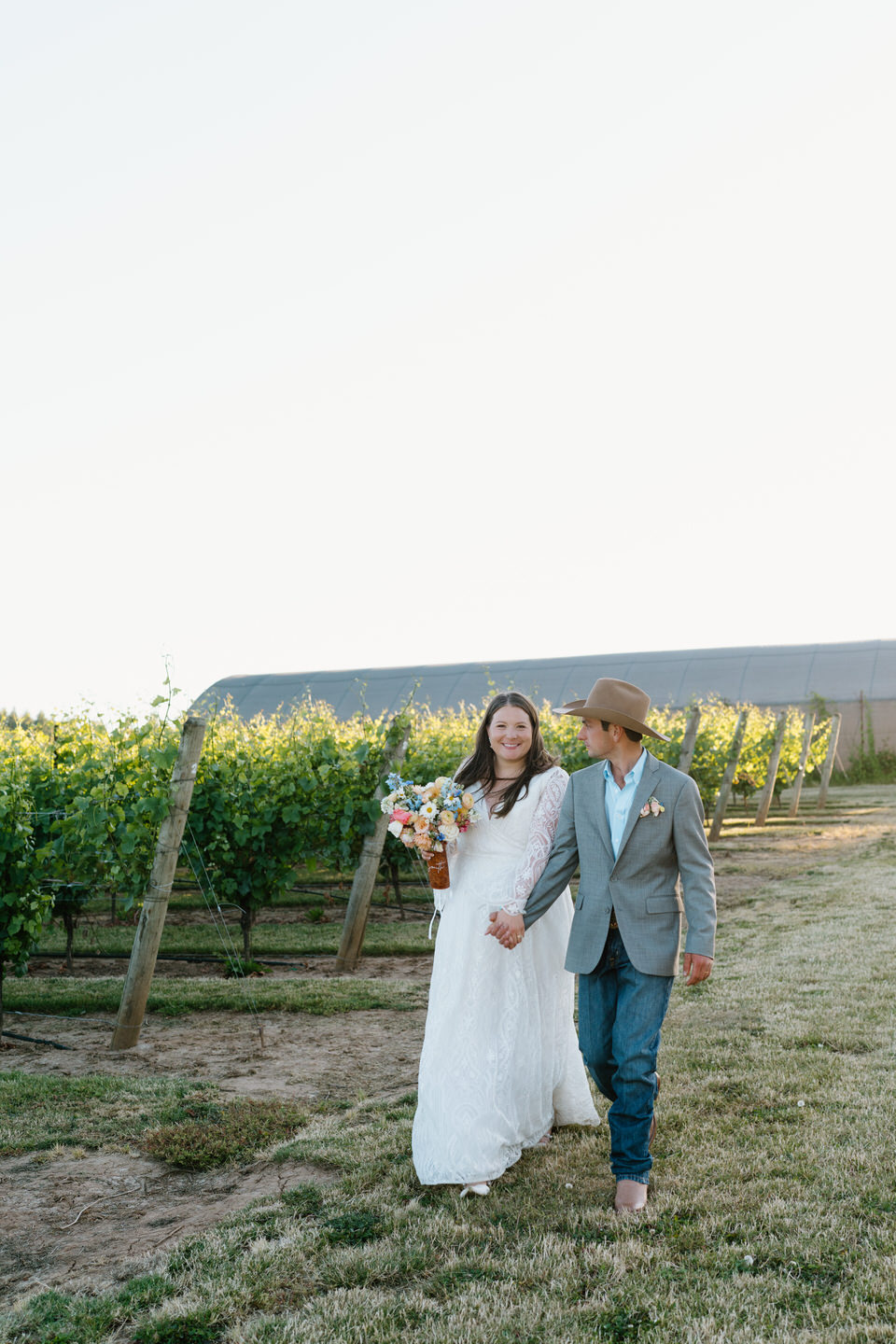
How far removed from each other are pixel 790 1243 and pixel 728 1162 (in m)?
0.63

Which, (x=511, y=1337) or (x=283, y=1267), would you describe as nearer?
(x=511, y=1337)

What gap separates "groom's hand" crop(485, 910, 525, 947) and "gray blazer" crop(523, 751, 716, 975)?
0.09 meters

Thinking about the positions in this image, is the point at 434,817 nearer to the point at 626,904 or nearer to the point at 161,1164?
the point at 626,904

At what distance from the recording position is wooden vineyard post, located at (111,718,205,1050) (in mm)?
5523

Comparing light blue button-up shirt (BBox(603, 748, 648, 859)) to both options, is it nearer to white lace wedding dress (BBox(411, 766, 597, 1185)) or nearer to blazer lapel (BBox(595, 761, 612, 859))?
blazer lapel (BBox(595, 761, 612, 859))

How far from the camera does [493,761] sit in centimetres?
367

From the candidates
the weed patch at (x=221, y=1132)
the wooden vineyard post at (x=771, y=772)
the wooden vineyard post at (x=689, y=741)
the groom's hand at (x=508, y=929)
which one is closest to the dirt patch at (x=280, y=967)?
the weed patch at (x=221, y=1132)

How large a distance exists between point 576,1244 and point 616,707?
148 centimetres

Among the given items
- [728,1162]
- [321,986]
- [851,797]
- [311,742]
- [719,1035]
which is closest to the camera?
[728,1162]

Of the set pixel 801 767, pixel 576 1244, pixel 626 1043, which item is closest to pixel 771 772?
pixel 801 767

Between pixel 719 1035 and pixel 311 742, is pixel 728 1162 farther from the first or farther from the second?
pixel 311 742

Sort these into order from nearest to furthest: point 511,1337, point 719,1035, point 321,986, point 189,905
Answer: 1. point 511,1337
2. point 719,1035
3. point 321,986
4. point 189,905

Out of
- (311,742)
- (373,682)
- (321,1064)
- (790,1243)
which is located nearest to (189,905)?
(311,742)

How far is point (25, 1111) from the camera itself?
441cm
